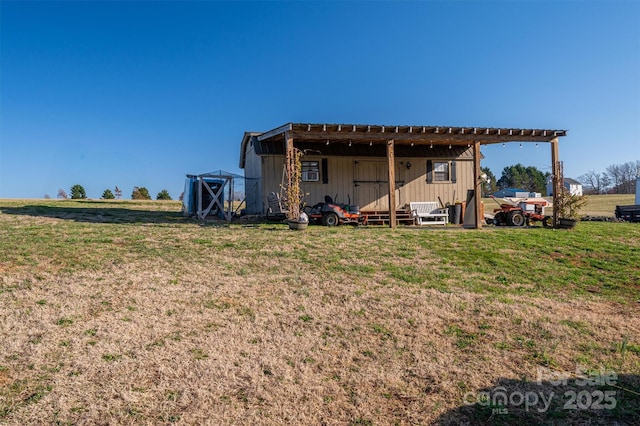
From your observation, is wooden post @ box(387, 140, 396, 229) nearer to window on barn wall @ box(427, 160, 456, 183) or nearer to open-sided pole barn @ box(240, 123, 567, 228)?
open-sided pole barn @ box(240, 123, 567, 228)

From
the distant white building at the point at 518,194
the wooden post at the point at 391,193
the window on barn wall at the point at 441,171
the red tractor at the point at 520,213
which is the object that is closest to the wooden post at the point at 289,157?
the wooden post at the point at 391,193

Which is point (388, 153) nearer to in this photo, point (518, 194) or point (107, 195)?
point (518, 194)

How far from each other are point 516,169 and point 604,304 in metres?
70.4

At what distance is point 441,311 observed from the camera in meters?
5.32

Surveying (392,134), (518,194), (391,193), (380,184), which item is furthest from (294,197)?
(518,194)

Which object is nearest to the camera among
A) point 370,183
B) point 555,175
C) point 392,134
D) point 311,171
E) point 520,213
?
point 392,134

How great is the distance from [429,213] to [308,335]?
11.9 meters

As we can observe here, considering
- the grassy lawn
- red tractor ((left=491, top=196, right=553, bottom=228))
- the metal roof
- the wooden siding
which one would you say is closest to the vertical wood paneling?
the wooden siding

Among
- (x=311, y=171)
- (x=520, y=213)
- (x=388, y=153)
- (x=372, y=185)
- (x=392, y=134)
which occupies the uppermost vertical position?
(x=392, y=134)

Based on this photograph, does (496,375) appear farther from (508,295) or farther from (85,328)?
(85,328)

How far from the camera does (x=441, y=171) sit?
16.7 m

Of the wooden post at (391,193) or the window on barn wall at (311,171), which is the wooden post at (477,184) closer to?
the wooden post at (391,193)

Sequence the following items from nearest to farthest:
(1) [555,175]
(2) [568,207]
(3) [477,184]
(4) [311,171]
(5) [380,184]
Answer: (2) [568,207], (3) [477,184], (1) [555,175], (4) [311,171], (5) [380,184]

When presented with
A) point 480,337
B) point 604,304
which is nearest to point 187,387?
point 480,337
